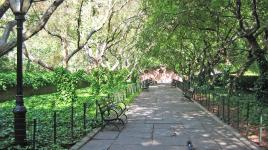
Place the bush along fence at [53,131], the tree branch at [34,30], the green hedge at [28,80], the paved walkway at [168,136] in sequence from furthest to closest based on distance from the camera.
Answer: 1. the green hedge at [28,80]
2. the paved walkway at [168,136]
3. the bush along fence at [53,131]
4. the tree branch at [34,30]

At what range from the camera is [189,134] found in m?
13.8

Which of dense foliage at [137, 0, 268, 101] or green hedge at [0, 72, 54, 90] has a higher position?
dense foliage at [137, 0, 268, 101]

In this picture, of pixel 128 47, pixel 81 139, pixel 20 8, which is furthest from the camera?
pixel 128 47

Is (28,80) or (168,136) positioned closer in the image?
(168,136)

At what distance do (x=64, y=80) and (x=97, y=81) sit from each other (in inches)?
346

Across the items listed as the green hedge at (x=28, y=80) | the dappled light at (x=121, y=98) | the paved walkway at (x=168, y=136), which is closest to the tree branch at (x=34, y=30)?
the dappled light at (x=121, y=98)

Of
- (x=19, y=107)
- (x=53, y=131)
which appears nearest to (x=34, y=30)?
(x=19, y=107)

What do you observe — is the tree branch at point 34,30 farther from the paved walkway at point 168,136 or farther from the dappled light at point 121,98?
the paved walkway at point 168,136

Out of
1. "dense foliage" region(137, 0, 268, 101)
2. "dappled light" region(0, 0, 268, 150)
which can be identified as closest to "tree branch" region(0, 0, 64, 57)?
"dappled light" region(0, 0, 268, 150)

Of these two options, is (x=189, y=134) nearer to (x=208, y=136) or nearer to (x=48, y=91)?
(x=208, y=136)

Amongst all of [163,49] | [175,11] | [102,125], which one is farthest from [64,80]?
[163,49]

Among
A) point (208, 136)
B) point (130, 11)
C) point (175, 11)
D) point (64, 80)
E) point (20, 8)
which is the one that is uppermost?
point (130, 11)

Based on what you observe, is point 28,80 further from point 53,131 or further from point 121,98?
point 53,131

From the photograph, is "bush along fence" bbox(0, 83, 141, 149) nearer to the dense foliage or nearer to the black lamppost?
the black lamppost
